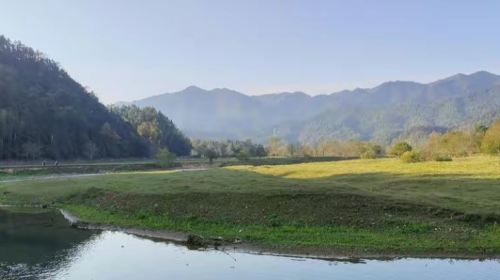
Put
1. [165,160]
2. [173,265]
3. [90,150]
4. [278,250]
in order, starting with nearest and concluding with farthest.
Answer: [173,265] < [278,250] < [165,160] < [90,150]

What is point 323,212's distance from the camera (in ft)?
138

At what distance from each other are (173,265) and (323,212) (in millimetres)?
15878

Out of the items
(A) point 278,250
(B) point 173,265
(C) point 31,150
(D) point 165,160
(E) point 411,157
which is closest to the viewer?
(B) point 173,265

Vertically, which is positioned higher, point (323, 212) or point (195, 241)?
point (323, 212)

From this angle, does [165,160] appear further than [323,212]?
Yes

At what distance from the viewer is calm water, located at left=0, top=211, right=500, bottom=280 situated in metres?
27.8

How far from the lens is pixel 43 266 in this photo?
96.4ft

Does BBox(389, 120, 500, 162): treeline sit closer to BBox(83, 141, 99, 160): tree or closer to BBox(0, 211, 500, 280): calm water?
BBox(0, 211, 500, 280): calm water

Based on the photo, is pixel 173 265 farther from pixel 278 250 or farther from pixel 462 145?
pixel 462 145

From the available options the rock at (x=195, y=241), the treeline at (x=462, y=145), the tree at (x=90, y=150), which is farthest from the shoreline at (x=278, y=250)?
the tree at (x=90, y=150)

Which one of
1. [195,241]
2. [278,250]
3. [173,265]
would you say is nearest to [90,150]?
[195,241]

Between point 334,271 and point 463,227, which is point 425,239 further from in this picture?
point 334,271

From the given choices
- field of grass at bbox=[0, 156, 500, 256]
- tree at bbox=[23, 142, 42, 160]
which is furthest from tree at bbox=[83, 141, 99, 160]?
field of grass at bbox=[0, 156, 500, 256]

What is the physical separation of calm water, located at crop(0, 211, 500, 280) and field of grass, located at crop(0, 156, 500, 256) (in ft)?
10.6
